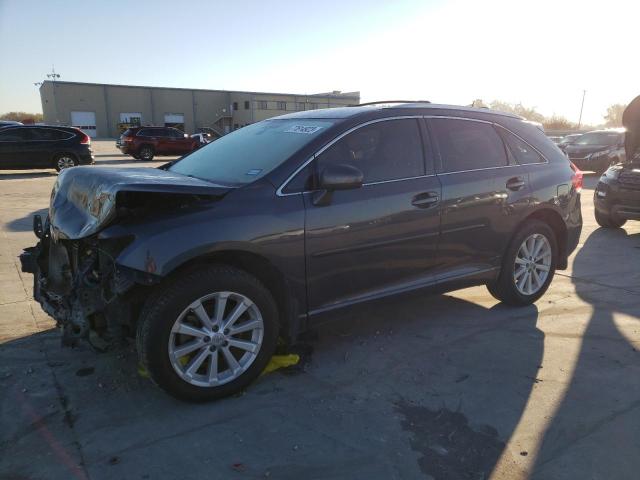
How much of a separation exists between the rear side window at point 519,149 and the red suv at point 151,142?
22.4m

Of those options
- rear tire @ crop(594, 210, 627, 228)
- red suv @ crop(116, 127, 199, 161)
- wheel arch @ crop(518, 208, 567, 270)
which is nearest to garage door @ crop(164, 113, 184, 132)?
red suv @ crop(116, 127, 199, 161)

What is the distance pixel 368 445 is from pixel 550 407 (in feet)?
4.01

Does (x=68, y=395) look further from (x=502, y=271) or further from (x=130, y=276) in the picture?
(x=502, y=271)

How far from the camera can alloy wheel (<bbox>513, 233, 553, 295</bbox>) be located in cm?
466

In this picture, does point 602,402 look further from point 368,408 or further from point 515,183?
point 515,183

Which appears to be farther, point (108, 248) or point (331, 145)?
point (331, 145)

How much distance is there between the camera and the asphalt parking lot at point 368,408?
2512 mm

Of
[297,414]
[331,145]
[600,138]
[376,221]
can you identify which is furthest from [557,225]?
[600,138]

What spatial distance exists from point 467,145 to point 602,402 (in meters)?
2.21

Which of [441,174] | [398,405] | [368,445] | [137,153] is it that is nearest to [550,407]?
[398,405]

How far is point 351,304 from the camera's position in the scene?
3.54 m

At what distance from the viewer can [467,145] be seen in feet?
14.0

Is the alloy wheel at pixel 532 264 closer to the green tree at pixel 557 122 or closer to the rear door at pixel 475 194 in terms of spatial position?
the rear door at pixel 475 194

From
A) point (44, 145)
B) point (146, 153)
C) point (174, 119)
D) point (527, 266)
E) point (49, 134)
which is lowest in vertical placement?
point (527, 266)
